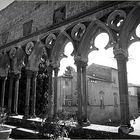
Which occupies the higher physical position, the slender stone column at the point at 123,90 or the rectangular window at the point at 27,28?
the rectangular window at the point at 27,28

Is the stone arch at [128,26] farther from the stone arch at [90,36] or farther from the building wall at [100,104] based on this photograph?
the building wall at [100,104]

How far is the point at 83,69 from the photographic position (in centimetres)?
613

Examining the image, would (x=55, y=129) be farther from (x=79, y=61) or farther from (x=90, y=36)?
(x=90, y=36)

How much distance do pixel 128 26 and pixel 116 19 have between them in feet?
1.96

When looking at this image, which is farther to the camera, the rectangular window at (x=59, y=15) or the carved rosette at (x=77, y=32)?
the rectangular window at (x=59, y=15)

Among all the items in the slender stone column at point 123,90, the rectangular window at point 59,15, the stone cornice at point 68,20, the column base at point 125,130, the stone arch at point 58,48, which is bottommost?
the column base at point 125,130

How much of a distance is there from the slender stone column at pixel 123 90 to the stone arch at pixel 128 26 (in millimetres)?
243

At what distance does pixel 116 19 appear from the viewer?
18.5ft

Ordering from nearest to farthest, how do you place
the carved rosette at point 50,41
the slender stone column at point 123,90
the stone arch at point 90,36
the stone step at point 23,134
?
the slender stone column at point 123,90
the stone step at point 23,134
the stone arch at point 90,36
the carved rosette at point 50,41

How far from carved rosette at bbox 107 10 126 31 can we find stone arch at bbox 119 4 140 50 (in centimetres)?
17

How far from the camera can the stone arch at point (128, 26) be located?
16.6ft

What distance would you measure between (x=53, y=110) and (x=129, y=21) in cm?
377

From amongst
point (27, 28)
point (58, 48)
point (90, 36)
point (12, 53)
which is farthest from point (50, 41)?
point (12, 53)

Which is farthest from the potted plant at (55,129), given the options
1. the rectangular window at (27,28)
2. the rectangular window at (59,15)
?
the rectangular window at (27,28)
